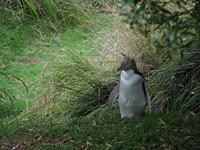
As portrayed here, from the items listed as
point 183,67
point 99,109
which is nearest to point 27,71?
point 99,109

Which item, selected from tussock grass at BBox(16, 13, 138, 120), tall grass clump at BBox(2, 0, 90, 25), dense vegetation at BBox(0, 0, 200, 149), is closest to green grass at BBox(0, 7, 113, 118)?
dense vegetation at BBox(0, 0, 200, 149)

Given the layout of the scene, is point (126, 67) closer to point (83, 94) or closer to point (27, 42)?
point (83, 94)

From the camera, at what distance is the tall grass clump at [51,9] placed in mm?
8219

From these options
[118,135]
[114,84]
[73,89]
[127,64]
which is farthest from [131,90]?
[73,89]

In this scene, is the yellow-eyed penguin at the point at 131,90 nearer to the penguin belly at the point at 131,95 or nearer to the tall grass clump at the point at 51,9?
the penguin belly at the point at 131,95

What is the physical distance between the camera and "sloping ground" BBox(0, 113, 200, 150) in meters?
2.88

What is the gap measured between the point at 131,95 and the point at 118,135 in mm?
493

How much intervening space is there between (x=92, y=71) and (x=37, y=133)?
62.1 inches

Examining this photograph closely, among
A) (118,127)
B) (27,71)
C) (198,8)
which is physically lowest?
(27,71)

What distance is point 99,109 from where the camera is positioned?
168 inches

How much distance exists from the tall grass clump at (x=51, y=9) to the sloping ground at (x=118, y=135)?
487 centimetres

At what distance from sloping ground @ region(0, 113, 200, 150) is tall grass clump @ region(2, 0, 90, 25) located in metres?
4.87

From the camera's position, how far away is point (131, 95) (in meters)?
3.41

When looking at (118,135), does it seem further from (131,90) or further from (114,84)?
(114,84)
